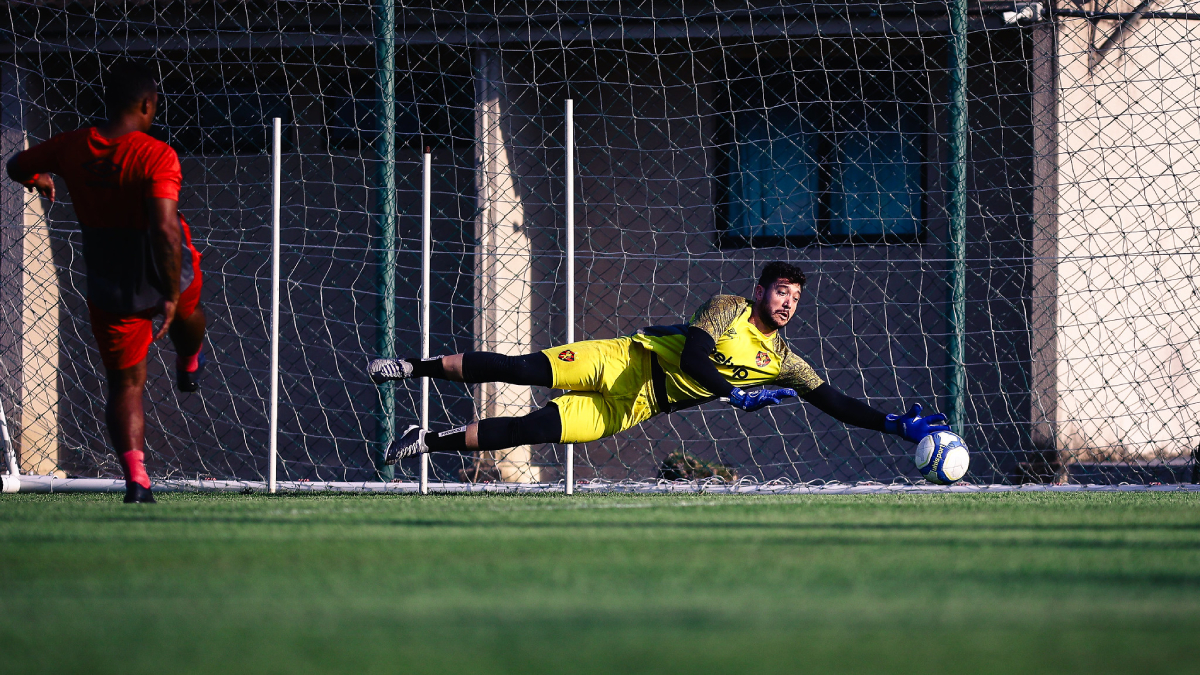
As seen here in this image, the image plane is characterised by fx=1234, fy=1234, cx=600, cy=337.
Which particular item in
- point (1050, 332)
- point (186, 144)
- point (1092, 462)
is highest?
point (186, 144)

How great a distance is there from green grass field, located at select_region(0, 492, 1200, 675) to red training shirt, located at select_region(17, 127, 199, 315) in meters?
0.94

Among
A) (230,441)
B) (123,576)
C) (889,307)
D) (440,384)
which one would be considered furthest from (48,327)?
(123,576)

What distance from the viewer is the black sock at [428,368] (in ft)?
19.5

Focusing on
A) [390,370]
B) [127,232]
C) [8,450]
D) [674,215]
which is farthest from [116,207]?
[674,215]

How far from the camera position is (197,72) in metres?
9.55

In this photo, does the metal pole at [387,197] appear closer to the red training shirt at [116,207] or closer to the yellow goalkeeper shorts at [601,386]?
the yellow goalkeeper shorts at [601,386]

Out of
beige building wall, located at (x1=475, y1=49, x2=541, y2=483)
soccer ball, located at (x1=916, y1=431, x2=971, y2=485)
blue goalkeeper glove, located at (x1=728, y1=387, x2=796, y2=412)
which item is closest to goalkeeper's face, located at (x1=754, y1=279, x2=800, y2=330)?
blue goalkeeper glove, located at (x1=728, y1=387, x2=796, y2=412)

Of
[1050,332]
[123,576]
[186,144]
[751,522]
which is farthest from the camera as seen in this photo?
[186,144]

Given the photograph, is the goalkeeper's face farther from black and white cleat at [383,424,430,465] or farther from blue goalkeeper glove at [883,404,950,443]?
black and white cleat at [383,424,430,465]

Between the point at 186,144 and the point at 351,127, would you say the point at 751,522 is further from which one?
the point at 186,144

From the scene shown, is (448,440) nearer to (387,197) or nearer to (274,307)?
(274,307)

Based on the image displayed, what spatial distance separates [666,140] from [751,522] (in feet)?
18.5

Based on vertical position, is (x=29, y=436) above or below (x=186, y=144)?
below

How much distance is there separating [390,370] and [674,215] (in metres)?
4.00
